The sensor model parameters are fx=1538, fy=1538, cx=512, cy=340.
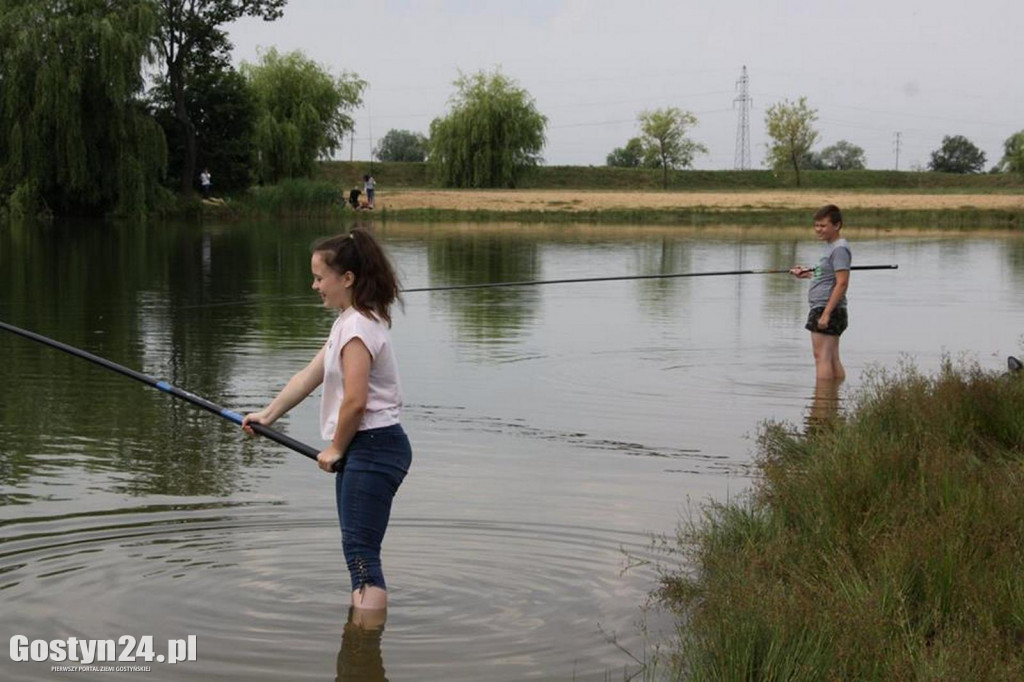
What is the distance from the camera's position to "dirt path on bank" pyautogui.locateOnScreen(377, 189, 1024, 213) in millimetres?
65562

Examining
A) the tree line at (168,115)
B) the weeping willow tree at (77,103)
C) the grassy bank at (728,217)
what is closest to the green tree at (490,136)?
the tree line at (168,115)

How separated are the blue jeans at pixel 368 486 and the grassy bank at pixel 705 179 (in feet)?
287

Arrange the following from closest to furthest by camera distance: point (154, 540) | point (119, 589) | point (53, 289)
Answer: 1. point (119, 589)
2. point (154, 540)
3. point (53, 289)

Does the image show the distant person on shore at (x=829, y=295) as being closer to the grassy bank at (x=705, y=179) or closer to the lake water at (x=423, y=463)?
the lake water at (x=423, y=463)

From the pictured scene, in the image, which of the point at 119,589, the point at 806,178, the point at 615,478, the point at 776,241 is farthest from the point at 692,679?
the point at 806,178

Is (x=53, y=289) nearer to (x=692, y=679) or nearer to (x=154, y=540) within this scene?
(x=154, y=540)

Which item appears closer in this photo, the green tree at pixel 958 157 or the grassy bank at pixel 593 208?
the grassy bank at pixel 593 208

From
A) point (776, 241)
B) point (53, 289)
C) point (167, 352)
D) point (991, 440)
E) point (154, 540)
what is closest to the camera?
point (154, 540)

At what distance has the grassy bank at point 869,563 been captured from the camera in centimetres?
475

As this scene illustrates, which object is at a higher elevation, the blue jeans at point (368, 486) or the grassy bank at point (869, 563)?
the blue jeans at point (368, 486)

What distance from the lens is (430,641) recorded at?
5984mm

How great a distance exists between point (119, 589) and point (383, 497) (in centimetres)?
142

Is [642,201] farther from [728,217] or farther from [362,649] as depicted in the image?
[362,649]

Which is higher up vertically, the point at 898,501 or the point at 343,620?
the point at 898,501
